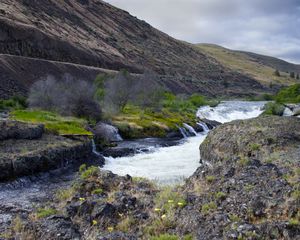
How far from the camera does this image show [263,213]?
12.3m

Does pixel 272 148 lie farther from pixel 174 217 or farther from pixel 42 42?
pixel 42 42

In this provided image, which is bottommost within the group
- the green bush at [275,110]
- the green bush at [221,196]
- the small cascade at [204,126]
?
the small cascade at [204,126]

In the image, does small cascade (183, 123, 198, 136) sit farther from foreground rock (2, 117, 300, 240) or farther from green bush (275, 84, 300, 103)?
green bush (275, 84, 300, 103)

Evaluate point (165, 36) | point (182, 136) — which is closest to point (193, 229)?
point (182, 136)

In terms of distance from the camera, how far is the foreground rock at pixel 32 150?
2367cm

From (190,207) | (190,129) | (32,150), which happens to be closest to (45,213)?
(190,207)

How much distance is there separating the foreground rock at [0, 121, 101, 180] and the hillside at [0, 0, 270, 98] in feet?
124

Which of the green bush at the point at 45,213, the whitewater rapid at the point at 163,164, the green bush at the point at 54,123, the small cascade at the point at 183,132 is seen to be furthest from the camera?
the small cascade at the point at 183,132

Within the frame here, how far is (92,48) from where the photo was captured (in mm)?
119375

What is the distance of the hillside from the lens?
8444 cm

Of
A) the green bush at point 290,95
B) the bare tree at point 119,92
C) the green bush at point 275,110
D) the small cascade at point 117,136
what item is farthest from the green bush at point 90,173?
the green bush at point 290,95

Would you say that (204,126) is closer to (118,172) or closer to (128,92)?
(128,92)

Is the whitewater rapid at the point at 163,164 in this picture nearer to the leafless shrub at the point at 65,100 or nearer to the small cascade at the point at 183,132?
the small cascade at the point at 183,132

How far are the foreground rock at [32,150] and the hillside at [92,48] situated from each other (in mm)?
37906
